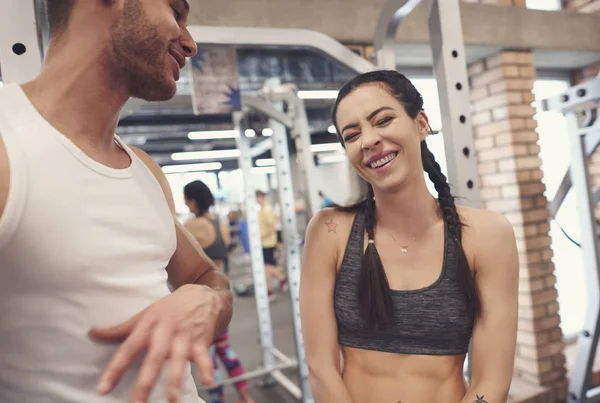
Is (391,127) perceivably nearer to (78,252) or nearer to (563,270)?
(78,252)

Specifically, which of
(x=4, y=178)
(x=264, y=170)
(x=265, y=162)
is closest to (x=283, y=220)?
(x=4, y=178)

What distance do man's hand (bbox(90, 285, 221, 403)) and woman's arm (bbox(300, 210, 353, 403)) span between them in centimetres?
59

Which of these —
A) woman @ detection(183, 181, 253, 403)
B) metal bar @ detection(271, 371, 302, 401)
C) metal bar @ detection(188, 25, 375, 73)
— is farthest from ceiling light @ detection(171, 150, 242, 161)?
metal bar @ detection(188, 25, 375, 73)

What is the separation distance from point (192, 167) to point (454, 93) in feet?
42.0

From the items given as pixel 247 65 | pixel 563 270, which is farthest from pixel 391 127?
pixel 563 270

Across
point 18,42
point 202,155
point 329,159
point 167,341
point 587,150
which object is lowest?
point 167,341

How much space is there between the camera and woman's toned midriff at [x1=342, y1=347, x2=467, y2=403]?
112cm

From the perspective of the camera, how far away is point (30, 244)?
1.96ft

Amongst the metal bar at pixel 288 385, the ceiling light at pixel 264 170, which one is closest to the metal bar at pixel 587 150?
the metal bar at pixel 288 385

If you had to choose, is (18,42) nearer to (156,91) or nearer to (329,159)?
(156,91)

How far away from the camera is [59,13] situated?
72 cm

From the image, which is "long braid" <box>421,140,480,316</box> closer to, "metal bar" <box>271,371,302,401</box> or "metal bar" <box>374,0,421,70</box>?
"metal bar" <box>374,0,421,70</box>

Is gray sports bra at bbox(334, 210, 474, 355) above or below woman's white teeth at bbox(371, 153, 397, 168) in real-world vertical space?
below

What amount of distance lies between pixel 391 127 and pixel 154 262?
69 cm
